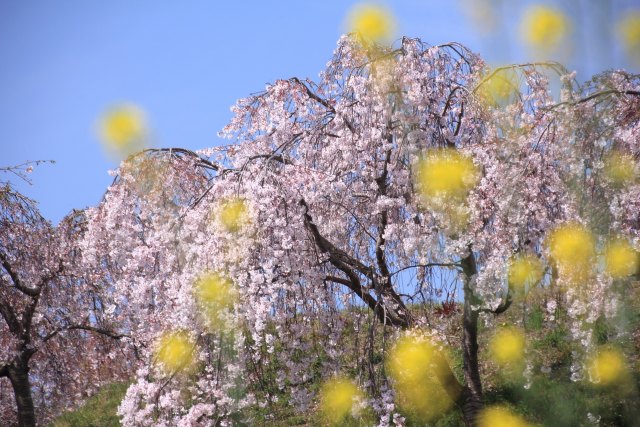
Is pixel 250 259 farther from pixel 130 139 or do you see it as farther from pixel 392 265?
pixel 392 265

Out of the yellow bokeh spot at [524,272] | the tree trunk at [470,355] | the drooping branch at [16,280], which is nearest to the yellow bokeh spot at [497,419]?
the tree trunk at [470,355]

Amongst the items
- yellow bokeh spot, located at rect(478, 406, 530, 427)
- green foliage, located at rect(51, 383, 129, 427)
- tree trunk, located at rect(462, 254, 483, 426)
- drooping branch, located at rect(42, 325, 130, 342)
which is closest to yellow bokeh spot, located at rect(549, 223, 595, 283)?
tree trunk, located at rect(462, 254, 483, 426)

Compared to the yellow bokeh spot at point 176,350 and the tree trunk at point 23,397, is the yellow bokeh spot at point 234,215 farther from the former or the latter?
the tree trunk at point 23,397

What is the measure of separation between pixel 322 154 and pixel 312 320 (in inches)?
66.9

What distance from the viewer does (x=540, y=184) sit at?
6965 millimetres

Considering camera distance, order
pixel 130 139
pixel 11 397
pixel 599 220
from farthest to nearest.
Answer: pixel 11 397
pixel 130 139
pixel 599 220

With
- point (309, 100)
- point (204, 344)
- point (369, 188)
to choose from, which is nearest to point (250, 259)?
point (204, 344)

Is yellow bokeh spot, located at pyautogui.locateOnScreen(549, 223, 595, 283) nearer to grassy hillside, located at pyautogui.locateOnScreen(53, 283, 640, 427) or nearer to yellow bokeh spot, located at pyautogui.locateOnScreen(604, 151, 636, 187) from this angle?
yellow bokeh spot, located at pyautogui.locateOnScreen(604, 151, 636, 187)

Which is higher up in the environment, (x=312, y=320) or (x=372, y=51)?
(x=372, y=51)

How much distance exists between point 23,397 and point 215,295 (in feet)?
16.8

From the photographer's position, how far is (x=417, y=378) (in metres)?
7.50

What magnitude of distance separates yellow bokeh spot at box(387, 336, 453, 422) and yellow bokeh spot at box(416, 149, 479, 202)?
1349 millimetres

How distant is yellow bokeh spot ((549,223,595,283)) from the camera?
457 cm

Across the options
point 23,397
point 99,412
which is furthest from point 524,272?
point 99,412
